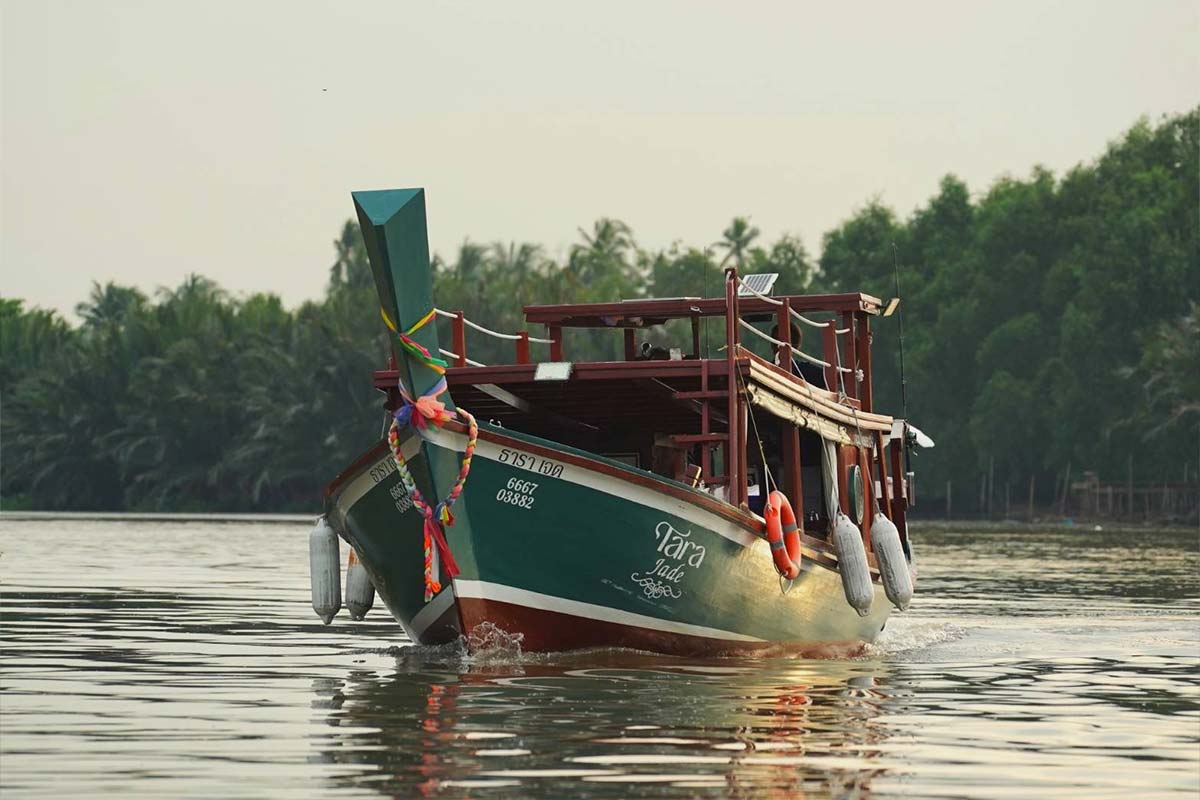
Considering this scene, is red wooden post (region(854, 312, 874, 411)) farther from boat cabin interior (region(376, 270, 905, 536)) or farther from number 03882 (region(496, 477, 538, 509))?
number 03882 (region(496, 477, 538, 509))

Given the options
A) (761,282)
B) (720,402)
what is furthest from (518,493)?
(761,282)

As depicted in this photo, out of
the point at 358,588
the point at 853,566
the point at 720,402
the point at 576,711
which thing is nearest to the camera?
the point at 576,711

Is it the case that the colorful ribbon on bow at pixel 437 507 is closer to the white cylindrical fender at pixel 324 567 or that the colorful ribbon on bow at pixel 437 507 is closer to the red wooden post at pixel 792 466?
the white cylindrical fender at pixel 324 567

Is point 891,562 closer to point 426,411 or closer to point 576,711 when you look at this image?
point 426,411

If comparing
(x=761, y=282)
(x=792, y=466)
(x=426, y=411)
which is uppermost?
(x=761, y=282)

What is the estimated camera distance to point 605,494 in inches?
766

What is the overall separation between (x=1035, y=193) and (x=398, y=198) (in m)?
86.6

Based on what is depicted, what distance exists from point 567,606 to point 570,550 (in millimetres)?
566

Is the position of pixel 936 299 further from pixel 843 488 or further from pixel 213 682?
pixel 213 682

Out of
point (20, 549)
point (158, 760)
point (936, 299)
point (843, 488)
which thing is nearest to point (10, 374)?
point (936, 299)

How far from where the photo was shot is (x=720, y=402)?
21578 mm

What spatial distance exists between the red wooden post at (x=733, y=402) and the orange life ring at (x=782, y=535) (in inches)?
11.8

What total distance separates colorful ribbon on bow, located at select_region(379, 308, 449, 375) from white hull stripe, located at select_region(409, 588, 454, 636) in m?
1.93

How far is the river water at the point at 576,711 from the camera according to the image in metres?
12.5
